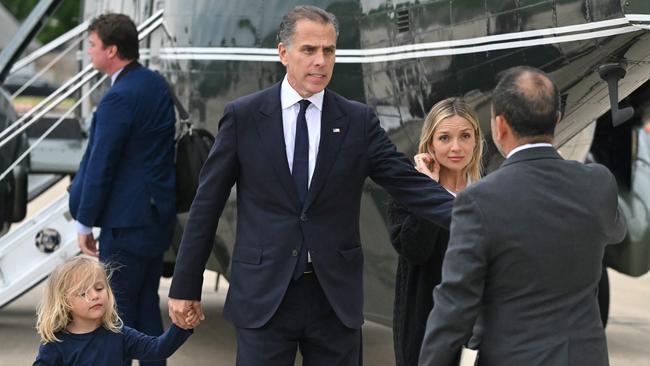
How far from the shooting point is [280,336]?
4.62 metres

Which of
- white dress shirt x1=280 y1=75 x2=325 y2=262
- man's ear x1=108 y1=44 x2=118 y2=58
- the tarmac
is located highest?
man's ear x1=108 y1=44 x2=118 y2=58

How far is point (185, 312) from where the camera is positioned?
15.6ft

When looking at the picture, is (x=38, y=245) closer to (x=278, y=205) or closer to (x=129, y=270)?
(x=129, y=270)

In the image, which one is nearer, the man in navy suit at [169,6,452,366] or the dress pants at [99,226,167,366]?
the man in navy suit at [169,6,452,366]

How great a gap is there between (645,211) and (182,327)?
502 centimetres

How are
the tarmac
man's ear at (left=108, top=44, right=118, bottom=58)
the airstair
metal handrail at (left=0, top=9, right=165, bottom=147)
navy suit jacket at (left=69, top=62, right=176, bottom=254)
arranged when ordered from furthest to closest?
the tarmac, the airstair, metal handrail at (left=0, top=9, right=165, bottom=147), man's ear at (left=108, top=44, right=118, bottom=58), navy suit jacket at (left=69, top=62, right=176, bottom=254)

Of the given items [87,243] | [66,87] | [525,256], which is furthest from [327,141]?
[66,87]

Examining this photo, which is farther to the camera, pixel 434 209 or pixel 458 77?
pixel 458 77

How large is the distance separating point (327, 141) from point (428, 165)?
404mm

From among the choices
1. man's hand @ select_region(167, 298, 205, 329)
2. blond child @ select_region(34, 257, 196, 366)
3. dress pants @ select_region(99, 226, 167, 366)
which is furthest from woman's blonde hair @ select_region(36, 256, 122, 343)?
dress pants @ select_region(99, 226, 167, 366)

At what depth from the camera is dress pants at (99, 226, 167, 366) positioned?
6.80 metres

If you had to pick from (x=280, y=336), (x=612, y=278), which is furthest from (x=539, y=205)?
(x=612, y=278)

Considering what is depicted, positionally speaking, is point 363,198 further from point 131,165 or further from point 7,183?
point 7,183

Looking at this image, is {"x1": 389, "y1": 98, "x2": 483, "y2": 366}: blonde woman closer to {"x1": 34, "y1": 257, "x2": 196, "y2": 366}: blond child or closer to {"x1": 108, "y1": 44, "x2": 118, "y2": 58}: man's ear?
{"x1": 34, "y1": 257, "x2": 196, "y2": 366}: blond child
